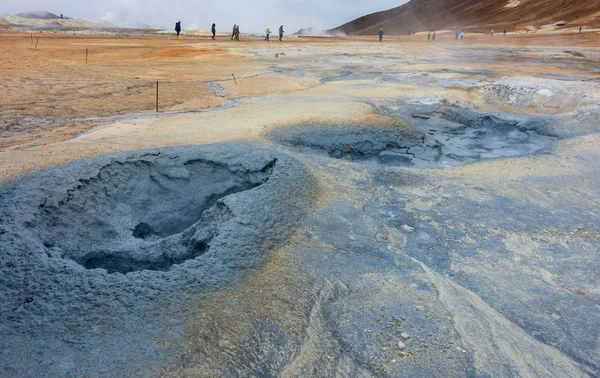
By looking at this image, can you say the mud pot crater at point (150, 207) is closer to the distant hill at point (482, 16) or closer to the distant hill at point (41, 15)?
the distant hill at point (482, 16)

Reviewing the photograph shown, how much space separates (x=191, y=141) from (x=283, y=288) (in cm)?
352

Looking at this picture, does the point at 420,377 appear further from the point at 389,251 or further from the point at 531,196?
the point at 531,196

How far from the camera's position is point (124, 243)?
340 cm

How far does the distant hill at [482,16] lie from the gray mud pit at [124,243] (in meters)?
43.5

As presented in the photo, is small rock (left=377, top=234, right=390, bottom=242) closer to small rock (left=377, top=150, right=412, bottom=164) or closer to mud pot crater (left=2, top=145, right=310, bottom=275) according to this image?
mud pot crater (left=2, top=145, right=310, bottom=275)

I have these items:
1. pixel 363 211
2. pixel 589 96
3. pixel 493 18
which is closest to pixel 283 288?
pixel 363 211

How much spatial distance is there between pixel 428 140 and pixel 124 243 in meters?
4.65

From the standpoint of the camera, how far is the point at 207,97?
9.70 m

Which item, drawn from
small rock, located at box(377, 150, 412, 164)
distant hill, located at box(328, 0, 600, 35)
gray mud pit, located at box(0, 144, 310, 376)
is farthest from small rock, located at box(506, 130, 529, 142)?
distant hill, located at box(328, 0, 600, 35)

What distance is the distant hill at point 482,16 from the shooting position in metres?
41.2

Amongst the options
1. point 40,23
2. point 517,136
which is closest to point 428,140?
point 517,136

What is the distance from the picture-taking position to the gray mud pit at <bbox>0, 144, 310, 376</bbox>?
7.05ft

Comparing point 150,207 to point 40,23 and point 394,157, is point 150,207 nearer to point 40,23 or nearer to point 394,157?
point 394,157

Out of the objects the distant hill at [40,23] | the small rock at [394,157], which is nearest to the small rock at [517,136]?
the small rock at [394,157]
